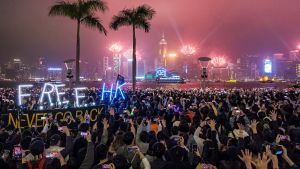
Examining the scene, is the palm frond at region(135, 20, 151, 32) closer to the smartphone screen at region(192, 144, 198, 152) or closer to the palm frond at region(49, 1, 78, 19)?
the palm frond at region(49, 1, 78, 19)

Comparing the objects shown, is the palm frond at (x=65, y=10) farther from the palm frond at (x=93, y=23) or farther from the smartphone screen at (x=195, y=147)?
the smartphone screen at (x=195, y=147)

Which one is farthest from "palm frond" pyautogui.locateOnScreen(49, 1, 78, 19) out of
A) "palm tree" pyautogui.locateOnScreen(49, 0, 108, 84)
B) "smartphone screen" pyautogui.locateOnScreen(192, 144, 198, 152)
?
"smartphone screen" pyautogui.locateOnScreen(192, 144, 198, 152)

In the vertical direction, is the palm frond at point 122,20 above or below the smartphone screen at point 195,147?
above

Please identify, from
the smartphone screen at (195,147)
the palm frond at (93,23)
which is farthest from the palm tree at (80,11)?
the smartphone screen at (195,147)

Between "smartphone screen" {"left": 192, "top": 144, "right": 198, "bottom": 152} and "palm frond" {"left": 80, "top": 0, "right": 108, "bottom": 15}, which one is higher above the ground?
"palm frond" {"left": 80, "top": 0, "right": 108, "bottom": 15}

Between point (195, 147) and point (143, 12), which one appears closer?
point (195, 147)

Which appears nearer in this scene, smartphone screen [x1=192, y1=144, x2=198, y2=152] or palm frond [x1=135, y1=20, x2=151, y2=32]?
smartphone screen [x1=192, y1=144, x2=198, y2=152]

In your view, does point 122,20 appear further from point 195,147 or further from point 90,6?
point 195,147

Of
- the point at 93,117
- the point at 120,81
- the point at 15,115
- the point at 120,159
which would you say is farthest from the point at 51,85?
the point at 120,159

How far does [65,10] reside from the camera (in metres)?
25.6

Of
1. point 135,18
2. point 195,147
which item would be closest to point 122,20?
point 135,18

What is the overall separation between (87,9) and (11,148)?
19774 millimetres

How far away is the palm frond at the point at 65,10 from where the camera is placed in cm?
2556

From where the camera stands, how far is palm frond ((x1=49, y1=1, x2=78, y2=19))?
25.6 m
